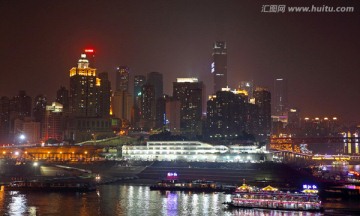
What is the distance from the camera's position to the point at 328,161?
137 m

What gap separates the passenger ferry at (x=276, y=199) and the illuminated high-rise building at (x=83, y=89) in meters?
106

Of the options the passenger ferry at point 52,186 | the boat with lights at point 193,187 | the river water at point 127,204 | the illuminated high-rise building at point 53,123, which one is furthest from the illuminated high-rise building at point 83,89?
the river water at point 127,204

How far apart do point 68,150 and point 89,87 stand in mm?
54203

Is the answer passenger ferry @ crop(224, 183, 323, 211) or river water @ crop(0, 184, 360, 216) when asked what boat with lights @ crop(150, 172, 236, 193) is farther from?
passenger ferry @ crop(224, 183, 323, 211)

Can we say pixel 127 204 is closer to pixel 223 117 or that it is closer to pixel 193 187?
pixel 193 187

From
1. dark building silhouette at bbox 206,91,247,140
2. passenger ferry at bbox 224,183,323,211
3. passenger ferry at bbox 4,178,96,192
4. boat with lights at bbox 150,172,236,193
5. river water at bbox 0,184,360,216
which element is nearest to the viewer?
river water at bbox 0,184,360,216

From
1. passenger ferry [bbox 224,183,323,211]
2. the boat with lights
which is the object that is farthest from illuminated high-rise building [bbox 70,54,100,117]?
passenger ferry [bbox 224,183,323,211]

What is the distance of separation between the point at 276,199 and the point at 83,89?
111m

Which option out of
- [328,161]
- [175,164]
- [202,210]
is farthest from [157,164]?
[328,161]

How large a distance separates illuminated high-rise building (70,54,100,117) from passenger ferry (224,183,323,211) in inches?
4180

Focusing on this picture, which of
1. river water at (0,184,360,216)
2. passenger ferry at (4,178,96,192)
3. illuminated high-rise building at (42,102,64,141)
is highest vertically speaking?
illuminated high-rise building at (42,102,64,141)

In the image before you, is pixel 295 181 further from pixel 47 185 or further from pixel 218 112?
pixel 218 112

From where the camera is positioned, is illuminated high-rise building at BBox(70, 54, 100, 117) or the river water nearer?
the river water

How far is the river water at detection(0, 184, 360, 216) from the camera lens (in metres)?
42.6
